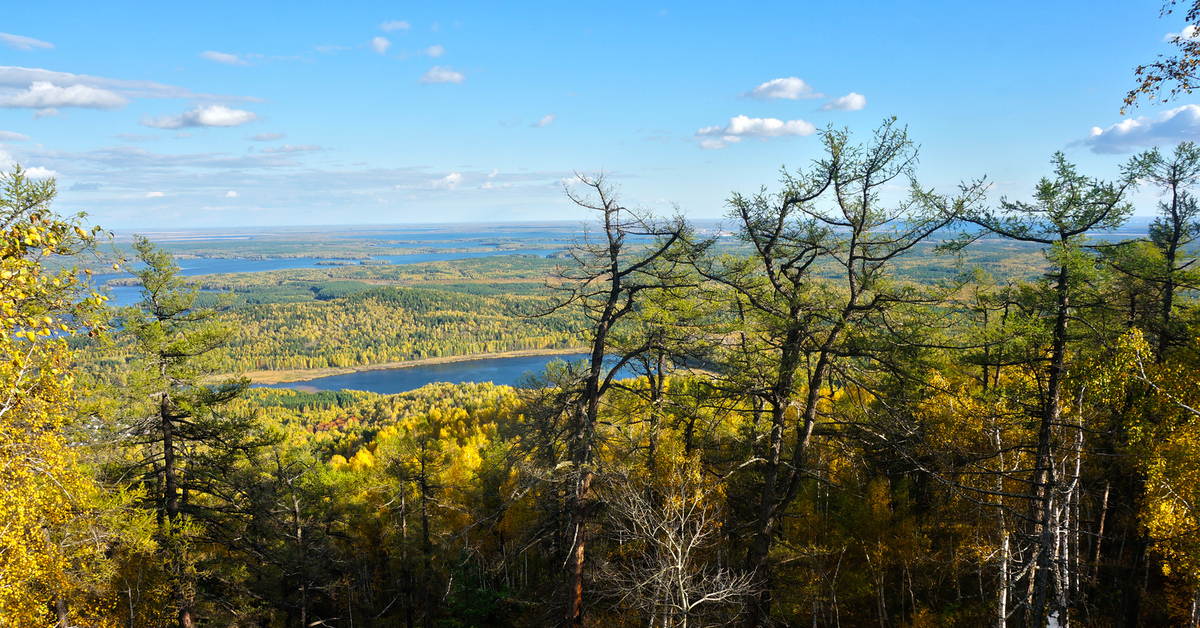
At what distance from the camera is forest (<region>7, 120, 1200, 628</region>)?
744cm

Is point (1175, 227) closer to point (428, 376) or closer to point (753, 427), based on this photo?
point (753, 427)

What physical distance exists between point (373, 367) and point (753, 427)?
139518 mm

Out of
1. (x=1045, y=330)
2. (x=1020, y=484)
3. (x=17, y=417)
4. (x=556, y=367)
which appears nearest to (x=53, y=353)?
(x=17, y=417)

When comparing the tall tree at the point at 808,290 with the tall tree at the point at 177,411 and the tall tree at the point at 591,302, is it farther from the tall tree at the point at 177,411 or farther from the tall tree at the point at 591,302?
the tall tree at the point at 177,411

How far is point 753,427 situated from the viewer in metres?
12.4

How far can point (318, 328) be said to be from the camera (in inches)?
6427

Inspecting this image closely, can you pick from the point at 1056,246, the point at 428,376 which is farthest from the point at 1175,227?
the point at 428,376

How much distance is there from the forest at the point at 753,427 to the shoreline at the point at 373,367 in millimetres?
114394

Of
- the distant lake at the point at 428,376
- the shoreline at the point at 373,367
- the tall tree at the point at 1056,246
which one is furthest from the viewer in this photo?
the shoreline at the point at 373,367

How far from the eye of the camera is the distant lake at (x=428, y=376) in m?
117

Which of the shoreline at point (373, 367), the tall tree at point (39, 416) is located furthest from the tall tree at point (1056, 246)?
the shoreline at point (373, 367)

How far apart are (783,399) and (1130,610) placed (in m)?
8.37

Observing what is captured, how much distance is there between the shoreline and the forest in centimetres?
11439

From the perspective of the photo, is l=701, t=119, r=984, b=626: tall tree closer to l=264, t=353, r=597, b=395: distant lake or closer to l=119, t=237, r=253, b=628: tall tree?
l=119, t=237, r=253, b=628: tall tree
